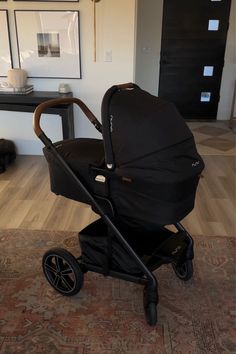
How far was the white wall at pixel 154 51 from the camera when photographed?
5.16 meters

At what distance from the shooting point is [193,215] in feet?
8.91

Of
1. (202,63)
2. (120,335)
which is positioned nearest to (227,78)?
(202,63)

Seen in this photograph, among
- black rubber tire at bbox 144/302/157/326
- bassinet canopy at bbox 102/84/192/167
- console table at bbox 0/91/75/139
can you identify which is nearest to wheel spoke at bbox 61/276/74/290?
black rubber tire at bbox 144/302/157/326

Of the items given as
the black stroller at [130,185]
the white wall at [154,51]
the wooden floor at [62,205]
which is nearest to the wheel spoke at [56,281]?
the black stroller at [130,185]

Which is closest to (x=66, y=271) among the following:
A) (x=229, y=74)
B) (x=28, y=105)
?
(x=28, y=105)

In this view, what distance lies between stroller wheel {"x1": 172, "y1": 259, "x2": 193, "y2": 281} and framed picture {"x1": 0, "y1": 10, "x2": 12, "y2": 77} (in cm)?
291

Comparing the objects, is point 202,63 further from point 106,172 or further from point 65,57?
point 106,172

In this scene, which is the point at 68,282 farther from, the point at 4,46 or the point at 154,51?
the point at 154,51

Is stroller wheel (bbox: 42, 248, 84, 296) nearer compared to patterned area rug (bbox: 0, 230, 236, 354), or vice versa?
patterned area rug (bbox: 0, 230, 236, 354)

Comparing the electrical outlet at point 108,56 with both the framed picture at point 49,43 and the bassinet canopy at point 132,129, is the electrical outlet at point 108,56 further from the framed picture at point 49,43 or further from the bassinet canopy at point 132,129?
the bassinet canopy at point 132,129

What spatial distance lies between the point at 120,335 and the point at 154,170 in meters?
0.86

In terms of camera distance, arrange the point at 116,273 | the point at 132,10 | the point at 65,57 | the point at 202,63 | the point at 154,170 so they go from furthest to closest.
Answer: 1. the point at 202,63
2. the point at 65,57
3. the point at 132,10
4. the point at 116,273
5. the point at 154,170

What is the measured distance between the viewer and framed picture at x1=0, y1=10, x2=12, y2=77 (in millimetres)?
A: 3410

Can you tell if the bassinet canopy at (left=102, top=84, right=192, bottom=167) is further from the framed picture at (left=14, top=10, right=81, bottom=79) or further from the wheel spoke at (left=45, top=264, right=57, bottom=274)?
the framed picture at (left=14, top=10, right=81, bottom=79)
